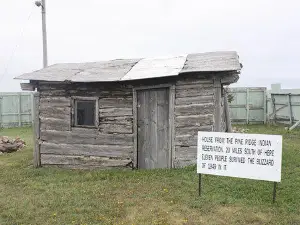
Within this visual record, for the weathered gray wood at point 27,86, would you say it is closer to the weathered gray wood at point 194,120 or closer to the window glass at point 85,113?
the window glass at point 85,113

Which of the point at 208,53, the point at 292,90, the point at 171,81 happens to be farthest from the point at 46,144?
the point at 292,90

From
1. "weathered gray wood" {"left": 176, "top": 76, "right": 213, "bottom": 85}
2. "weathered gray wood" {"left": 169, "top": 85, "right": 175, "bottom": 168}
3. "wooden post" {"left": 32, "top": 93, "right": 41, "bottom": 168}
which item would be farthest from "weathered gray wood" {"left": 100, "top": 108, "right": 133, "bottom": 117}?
"wooden post" {"left": 32, "top": 93, "right": 41, "bottom": 168}

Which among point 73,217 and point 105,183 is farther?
point 105,183

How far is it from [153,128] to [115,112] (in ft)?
4.23

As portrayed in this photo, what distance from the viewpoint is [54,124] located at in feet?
39.2

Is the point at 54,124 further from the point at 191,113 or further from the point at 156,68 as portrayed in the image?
the point at 191,113

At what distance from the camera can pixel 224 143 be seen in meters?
7.76

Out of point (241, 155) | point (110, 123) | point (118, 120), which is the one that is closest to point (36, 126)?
point (110, 123)

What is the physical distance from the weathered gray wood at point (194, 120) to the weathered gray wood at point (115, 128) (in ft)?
5.06

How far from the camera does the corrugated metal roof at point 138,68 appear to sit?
10.5m

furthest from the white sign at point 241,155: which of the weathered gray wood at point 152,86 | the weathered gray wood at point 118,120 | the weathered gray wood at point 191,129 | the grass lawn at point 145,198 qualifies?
the weathered gray wood at point 118,120

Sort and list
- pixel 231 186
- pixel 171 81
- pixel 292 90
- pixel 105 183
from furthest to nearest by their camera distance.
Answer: pixel 292 90 < pixel 171 81 < pixel 105 183 < pixel 231 186

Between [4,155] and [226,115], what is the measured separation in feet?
30.4

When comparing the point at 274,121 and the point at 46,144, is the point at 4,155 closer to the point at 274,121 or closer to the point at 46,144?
the point at 46,144
